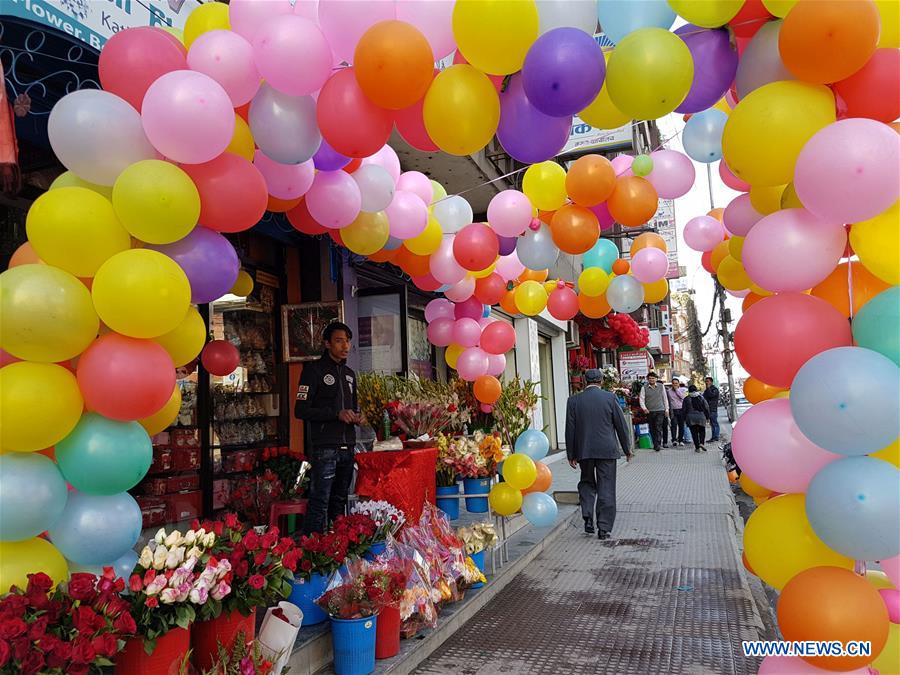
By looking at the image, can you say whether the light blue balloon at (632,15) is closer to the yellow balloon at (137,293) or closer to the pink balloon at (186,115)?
the pink balloon at (186,115)

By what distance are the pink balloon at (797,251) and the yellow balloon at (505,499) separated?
384cm

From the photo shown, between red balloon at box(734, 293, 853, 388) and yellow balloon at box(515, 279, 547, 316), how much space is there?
4.11 metres

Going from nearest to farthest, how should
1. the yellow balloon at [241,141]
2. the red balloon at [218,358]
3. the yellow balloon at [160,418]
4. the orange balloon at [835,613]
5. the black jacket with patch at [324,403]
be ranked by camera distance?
1. the orange balloon at [835,613]
2. the yellow balloon at [160,418]
3. the yellow balloon at [241,141]
4. the black jacket with patch at [324,403]
5. the red balloon at [218,358]

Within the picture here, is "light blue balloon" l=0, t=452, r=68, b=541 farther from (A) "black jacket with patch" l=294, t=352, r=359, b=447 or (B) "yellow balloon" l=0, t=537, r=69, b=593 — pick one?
(A) "black jacket with patch" l=294, t=352, r=359, b=447

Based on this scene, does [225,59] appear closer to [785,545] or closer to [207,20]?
[207,20]

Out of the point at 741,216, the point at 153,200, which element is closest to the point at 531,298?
the point at 741,216

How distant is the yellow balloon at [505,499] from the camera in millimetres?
5934

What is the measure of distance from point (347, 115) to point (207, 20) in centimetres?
108

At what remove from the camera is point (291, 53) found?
3.18 m

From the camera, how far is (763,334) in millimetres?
2555

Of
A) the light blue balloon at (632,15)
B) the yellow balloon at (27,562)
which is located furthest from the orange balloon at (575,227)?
the yellow balloon at (27,562)

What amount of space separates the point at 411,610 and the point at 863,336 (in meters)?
3.14

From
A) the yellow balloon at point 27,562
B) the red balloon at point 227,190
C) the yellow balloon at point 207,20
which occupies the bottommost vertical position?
the yellow balloon at point 27,562

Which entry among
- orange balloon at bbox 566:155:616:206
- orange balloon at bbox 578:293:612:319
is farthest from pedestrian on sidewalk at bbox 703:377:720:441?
orange balloon at bbox 566:155:616:206
